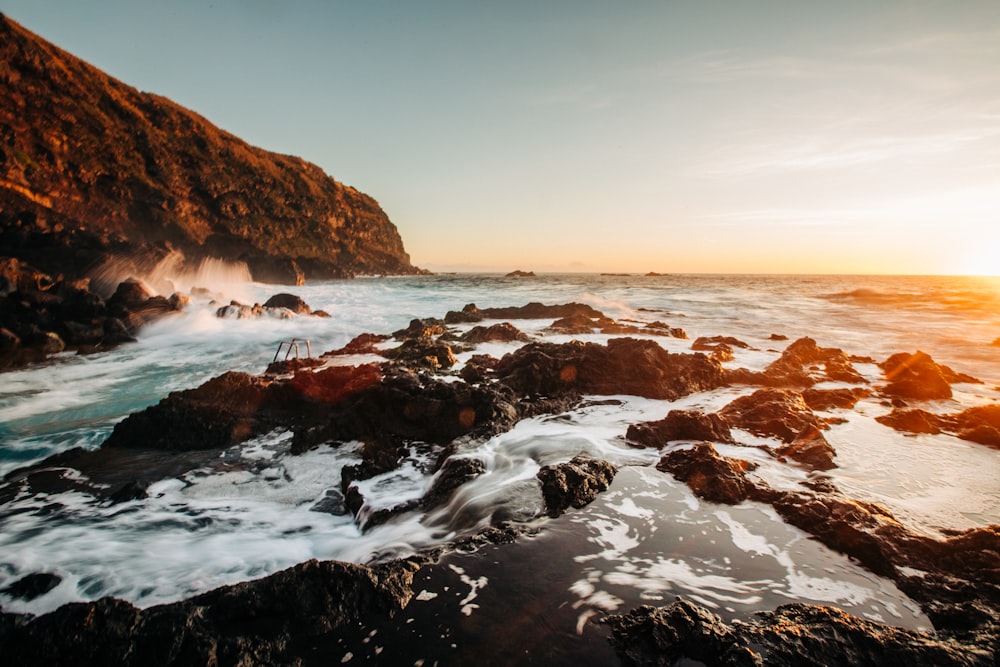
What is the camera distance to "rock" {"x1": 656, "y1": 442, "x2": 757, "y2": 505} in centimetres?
445

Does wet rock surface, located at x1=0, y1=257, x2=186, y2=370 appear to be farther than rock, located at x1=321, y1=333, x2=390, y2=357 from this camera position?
No

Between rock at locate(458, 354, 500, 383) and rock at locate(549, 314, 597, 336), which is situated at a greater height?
rock at locate(549, 314, 597, 336)

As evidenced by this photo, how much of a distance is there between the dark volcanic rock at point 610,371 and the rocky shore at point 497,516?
40mm

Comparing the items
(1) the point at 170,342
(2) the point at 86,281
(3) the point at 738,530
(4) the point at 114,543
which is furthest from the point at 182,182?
(3) the point at 738,530

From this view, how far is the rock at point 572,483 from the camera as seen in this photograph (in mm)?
4320

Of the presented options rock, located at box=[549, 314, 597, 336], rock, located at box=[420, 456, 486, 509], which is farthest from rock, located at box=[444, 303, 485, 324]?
rock, located at box=[420, 456, 486, 509]

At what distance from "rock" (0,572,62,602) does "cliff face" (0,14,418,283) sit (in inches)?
950

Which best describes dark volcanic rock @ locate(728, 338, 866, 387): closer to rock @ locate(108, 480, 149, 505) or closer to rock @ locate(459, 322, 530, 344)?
rock @ locate(459, 322, 530, 344)

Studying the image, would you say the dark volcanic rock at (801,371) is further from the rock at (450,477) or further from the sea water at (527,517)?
the rock at (450,477)

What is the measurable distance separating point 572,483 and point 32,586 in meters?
4.67

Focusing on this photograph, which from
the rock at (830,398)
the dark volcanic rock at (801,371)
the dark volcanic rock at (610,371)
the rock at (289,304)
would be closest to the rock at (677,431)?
the dark volcanic rock at (610,371)

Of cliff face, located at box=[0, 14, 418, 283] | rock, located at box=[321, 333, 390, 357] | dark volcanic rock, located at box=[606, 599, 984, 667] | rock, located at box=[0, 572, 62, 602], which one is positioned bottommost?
rock, located at box=[0, 572, 62, 602]

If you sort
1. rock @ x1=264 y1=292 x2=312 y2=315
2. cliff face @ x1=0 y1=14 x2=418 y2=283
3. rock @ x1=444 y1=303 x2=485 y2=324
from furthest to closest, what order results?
cliff face @ x1=0 y1=14 x2=418 y2=283 → rock @ x1=264 y1=292 x2=312 y2=315 → rock @ x1=444 y1=303 x2=485 y2=324

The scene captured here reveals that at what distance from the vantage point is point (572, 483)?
4504mm
